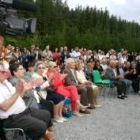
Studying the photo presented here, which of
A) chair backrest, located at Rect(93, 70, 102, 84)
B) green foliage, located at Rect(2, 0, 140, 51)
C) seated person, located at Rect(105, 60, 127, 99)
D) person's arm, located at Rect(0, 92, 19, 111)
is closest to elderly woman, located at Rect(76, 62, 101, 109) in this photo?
chair backrest, located at Rect(93, 70, 102, 84)

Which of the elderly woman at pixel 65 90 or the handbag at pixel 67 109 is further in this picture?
the elderly woman at pixel 65 90

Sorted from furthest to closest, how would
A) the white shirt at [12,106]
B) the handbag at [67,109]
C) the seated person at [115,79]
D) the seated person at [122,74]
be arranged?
1. the seated person at [122,74]
2. the seated person at [115,79]
3. the handbag at [67,109]
4. the white shirt at [12,106]

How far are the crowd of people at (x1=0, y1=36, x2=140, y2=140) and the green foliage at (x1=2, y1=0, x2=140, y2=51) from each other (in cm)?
1014

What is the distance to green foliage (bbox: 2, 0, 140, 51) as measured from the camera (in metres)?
35.4

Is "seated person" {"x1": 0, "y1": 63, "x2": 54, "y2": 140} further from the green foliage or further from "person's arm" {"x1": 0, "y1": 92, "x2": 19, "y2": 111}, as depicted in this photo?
the green foliage

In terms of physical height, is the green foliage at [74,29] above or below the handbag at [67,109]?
above

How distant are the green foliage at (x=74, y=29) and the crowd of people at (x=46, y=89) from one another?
10.1 meters

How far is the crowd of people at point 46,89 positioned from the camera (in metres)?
4.87

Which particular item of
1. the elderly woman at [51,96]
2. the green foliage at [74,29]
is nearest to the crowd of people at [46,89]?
the elderly woman at [51,96]

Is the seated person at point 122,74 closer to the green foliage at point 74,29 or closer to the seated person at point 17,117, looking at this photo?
the seated person at point 17,117

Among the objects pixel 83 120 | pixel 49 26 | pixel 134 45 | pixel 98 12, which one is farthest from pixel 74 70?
pixel 98 12

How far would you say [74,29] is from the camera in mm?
45344

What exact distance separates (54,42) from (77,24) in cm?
3323

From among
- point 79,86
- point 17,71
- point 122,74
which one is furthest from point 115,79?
point 17,71
